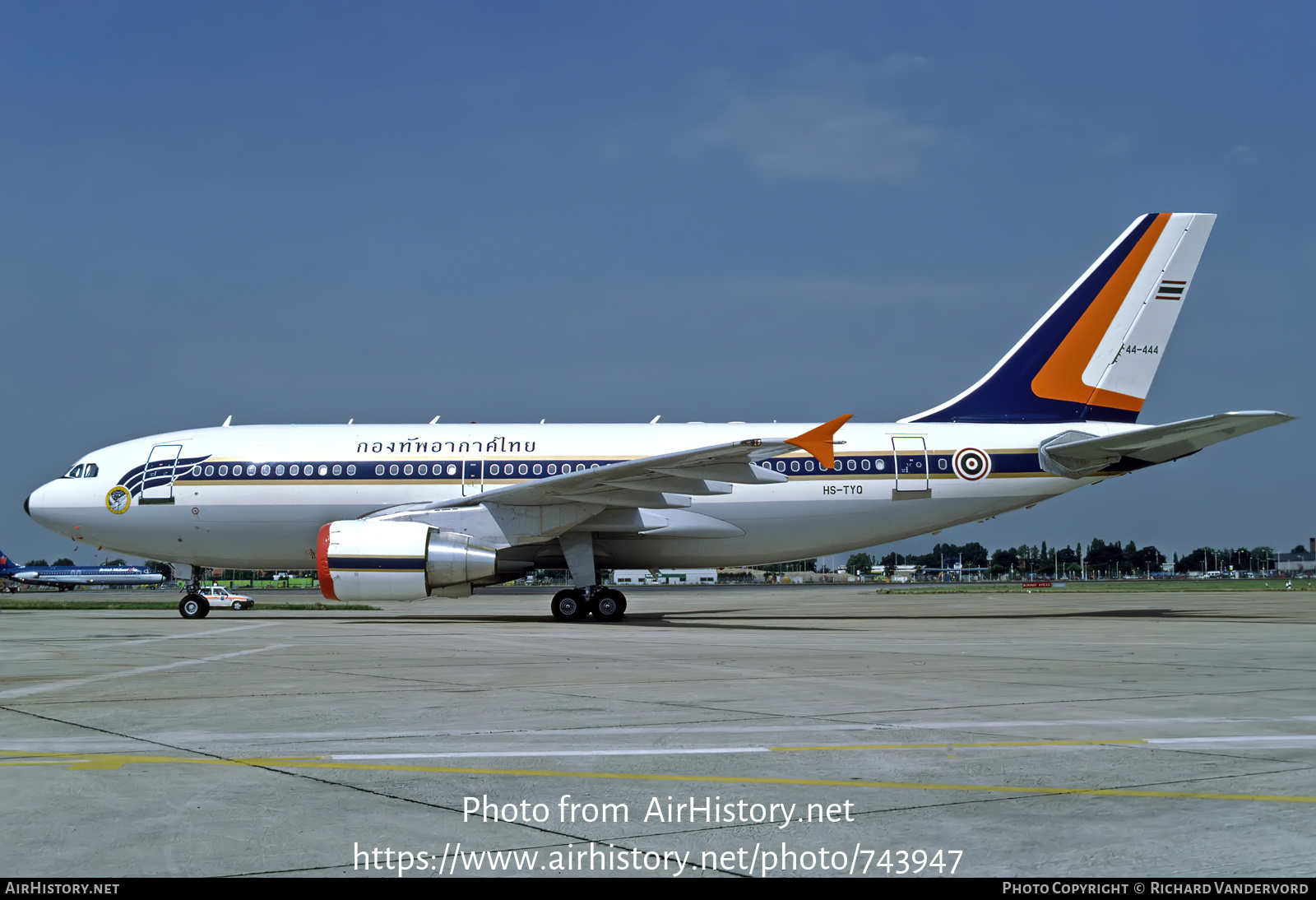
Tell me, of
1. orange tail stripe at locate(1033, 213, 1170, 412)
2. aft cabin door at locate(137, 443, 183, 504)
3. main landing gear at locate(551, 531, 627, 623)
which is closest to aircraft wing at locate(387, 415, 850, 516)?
main landing gear at locate(551, 531, 627, 623)

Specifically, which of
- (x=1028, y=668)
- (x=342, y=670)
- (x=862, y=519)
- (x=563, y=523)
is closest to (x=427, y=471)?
(x=563, y=523)

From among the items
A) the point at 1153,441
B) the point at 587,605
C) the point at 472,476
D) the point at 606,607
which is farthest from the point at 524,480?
the point at 1153,441

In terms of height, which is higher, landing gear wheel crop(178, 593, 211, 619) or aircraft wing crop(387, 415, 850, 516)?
aircraft wing crop(387, 415, 850, 516)

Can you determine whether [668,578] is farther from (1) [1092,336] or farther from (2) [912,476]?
(2) [912,476]

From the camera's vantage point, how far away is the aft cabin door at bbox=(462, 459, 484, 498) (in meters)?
22.3

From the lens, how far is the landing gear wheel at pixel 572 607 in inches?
862

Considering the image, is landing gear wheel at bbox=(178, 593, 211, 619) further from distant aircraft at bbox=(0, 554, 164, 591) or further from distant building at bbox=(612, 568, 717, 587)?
distant building at bbox=(612, 568, 717, 587)

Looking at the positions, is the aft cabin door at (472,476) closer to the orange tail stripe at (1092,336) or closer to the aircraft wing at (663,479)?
the aircraft wing at (663,479)

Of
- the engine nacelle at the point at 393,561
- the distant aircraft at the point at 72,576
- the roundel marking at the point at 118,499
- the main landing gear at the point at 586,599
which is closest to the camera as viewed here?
the engine nacelle at the point at 393,561

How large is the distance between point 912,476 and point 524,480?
26.2 feet

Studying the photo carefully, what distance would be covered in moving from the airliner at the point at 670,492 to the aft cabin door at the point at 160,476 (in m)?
0.04

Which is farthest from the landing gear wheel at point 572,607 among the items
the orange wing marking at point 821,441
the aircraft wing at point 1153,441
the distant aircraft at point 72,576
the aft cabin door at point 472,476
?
the distant aircraft at point 72,576

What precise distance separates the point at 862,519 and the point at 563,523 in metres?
6.32

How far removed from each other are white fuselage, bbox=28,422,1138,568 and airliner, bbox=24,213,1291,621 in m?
0.04
